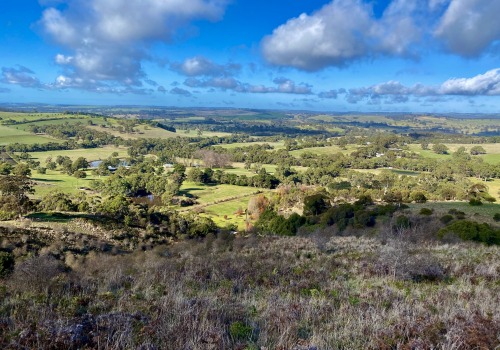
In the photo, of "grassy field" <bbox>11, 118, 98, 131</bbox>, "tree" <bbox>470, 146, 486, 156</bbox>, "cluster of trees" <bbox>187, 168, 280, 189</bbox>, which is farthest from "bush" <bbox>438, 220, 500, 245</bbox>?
"grassy field" <bbox>11, 118, 98, 131</bbox>

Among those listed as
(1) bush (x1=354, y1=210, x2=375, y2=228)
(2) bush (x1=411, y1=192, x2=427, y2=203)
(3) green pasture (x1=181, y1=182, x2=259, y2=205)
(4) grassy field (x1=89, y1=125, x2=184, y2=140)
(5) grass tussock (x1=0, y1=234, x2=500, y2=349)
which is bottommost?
(3) green pasture (x1=181, y1=182, x2=259, y2=205)

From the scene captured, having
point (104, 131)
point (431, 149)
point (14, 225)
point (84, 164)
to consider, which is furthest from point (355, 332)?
point (104, 131)

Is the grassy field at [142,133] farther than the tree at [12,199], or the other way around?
the grassy field at [142,133]

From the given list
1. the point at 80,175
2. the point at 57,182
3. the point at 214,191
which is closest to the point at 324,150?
the point at 214,191

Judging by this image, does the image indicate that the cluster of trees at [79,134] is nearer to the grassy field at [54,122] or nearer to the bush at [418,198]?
the grassy field at [54,122]

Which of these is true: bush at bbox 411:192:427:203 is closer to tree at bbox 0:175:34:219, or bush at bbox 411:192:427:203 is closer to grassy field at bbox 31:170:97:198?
tree at bbox 0:175:34:219

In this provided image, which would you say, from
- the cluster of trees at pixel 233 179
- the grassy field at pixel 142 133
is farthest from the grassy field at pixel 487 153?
the grassy field at pixel 142 133

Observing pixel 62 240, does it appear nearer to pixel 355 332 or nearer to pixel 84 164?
pixel 355 332

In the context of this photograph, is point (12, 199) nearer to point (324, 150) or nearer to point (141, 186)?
point (141, 186)
